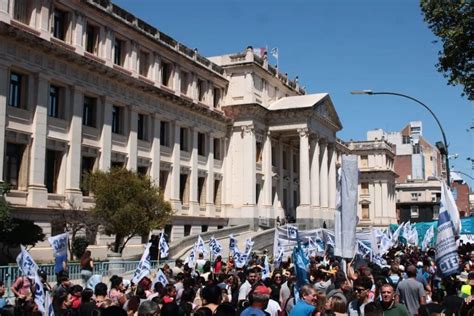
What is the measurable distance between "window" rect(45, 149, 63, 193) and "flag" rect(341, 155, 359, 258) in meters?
22.6

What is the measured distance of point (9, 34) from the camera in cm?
2778

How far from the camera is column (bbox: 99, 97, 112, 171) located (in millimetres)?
35037

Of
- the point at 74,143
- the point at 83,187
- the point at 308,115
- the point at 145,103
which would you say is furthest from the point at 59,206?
the point at 308,115

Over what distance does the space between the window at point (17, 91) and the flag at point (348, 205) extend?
847 inches

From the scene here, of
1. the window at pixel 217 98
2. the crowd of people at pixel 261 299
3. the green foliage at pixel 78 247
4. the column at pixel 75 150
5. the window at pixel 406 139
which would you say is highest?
the window at pixel 406 139

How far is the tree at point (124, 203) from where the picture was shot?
27.5 metres

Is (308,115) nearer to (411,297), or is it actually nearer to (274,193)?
(274,193)

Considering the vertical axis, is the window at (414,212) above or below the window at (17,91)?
below

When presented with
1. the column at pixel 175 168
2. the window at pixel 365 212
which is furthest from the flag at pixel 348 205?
the window at pixel 365 212

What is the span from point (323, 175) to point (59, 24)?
32.2 meters

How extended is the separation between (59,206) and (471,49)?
841 inches

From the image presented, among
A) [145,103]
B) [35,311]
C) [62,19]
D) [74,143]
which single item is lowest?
[35,311]

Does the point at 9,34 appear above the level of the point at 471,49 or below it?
above

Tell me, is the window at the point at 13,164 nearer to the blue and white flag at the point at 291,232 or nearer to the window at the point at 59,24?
the window at the point at 59,24
